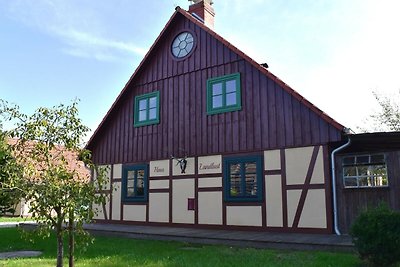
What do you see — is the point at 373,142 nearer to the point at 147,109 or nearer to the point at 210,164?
the point at 210,164

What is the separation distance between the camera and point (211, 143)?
505 inches

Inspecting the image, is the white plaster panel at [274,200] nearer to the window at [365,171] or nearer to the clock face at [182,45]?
the window at [365,171]

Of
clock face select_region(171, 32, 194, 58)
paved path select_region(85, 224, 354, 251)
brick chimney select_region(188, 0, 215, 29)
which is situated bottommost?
paved path select_region(85, 224, 354, 251)

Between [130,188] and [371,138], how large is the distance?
29.6ft

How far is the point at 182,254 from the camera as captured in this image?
825 centimetres

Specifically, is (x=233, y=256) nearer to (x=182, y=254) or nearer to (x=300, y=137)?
(x=182, y=254)

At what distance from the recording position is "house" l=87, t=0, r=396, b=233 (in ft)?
35.8

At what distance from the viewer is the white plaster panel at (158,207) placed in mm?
13688

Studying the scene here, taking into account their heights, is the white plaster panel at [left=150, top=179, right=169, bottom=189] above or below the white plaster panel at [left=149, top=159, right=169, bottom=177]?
below

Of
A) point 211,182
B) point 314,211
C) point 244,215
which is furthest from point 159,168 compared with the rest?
point 314,211

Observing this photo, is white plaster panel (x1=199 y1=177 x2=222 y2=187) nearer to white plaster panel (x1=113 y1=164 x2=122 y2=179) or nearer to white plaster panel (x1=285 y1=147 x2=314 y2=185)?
white plaster panel (x1=285 y1=147 x2=314 y2=185)

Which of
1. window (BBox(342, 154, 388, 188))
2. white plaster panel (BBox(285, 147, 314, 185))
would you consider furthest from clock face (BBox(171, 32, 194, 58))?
window (BBox(342, 154, 388, 188))

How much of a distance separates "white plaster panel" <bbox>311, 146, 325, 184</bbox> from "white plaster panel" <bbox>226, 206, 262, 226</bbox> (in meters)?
1.85

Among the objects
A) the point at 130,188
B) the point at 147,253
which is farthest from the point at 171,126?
the point at 147,253
